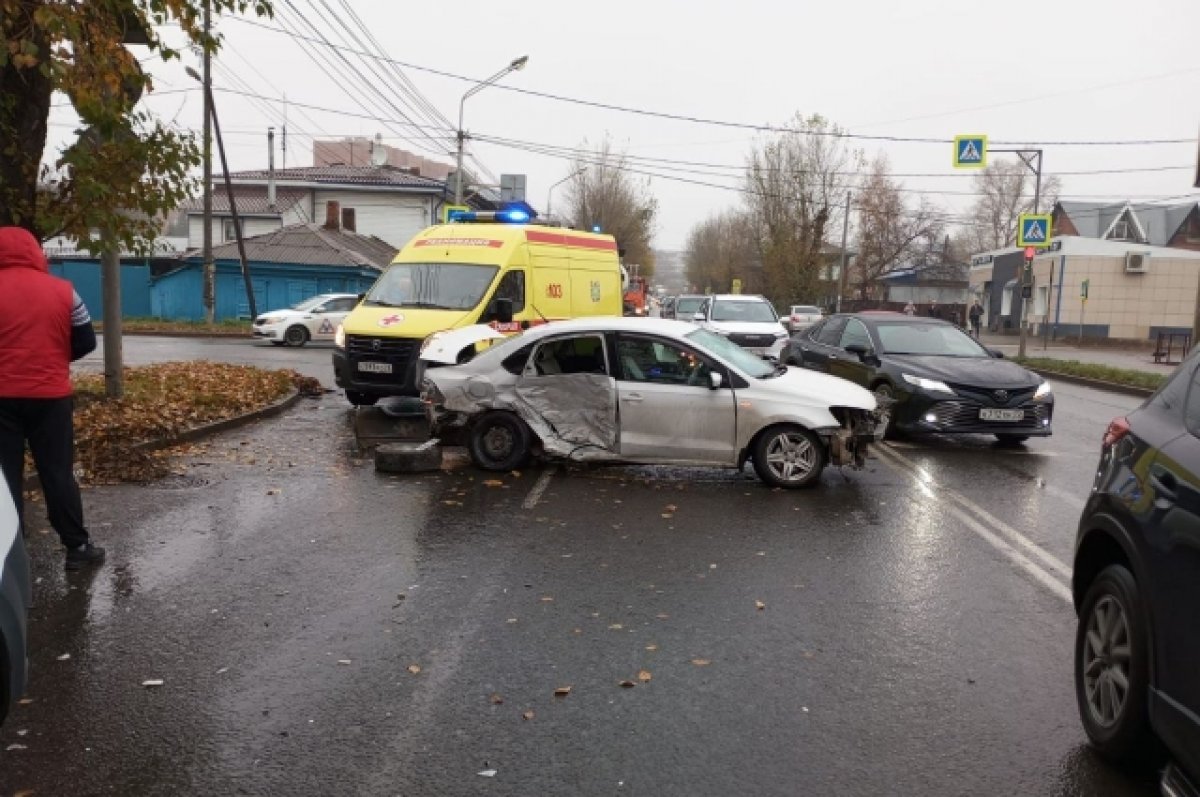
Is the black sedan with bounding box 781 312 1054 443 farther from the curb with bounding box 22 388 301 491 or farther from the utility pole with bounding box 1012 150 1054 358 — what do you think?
the utility pole with bounding box 1012 150 1054 358

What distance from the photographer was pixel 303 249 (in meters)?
36.6

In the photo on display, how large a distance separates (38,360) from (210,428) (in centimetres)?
572

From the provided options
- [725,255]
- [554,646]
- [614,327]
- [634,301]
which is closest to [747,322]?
[614,327]

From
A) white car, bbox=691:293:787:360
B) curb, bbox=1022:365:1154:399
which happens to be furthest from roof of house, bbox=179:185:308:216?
curb, bbox=1022:365:1154:399

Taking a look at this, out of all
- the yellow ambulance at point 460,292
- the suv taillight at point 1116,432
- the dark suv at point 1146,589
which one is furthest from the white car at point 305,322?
the dark suv at point 1146,589

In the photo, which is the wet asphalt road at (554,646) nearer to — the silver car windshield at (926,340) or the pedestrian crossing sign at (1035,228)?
the silver car windshield at (926,340)

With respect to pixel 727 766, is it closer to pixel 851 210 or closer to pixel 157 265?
pixel 157 265

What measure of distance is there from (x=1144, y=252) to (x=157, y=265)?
43.4 meters

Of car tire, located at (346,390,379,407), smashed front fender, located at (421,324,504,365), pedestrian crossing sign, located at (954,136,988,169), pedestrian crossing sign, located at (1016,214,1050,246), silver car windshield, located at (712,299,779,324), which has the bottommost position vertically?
car tire, located at (346,390,379,407)

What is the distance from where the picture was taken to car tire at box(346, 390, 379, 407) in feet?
40.9

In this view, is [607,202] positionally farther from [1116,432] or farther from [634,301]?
[1116,432]

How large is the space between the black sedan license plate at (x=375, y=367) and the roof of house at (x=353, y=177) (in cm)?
3254

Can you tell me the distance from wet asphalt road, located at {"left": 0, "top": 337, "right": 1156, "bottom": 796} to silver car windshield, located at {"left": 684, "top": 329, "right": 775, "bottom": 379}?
128cm

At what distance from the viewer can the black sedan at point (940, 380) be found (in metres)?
10.2
